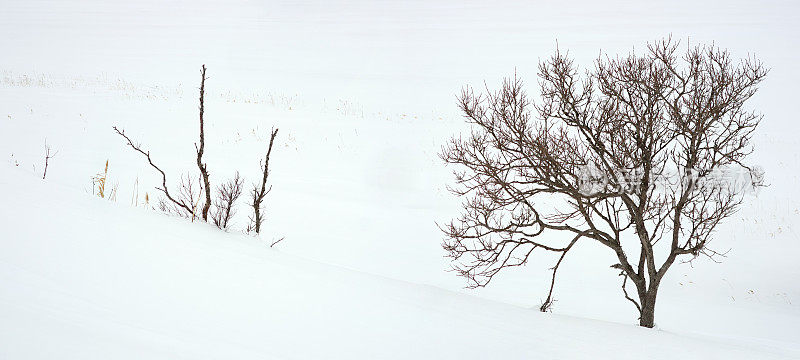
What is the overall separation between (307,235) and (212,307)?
8997 millimetres

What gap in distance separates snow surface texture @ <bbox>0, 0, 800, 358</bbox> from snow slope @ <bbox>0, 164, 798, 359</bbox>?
27mm

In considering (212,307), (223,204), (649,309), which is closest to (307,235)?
A: (223,204)

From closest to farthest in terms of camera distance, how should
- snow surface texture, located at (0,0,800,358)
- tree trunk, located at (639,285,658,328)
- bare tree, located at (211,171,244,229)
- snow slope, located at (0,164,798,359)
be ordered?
snow slope, located at (0,164,798,359) < snow surface texture, located at (0,0,800,358) < bare tree, located at (211,171,244,229) < tree trunk, located at (639,285,658,328)

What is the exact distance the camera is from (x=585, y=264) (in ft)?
44.7

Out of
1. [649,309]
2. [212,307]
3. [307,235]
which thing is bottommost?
[212,307]

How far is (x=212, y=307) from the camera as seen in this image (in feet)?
16.0

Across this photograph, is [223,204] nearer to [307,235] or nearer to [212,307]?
[307,235]

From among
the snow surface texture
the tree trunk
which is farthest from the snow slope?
the tree trunk

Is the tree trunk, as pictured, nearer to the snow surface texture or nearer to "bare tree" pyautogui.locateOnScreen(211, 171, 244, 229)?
the snow surface texture

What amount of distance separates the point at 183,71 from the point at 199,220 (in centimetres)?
3421

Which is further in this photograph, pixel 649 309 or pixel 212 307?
pixel 649 309

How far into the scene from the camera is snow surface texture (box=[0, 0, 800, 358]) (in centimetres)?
457

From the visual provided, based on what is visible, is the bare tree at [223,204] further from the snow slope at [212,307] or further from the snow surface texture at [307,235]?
the snow surface texture at [307,235]

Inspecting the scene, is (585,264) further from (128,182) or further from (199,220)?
(128,182)
